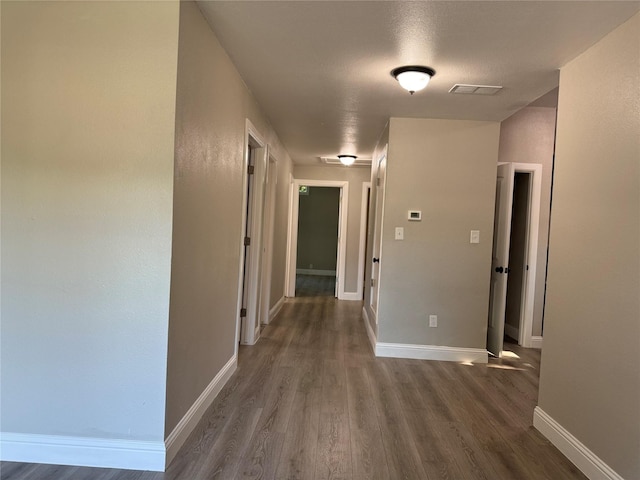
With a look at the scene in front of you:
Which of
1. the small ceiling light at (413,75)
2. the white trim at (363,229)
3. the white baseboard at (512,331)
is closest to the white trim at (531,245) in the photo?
the white baseboard at (512,331)

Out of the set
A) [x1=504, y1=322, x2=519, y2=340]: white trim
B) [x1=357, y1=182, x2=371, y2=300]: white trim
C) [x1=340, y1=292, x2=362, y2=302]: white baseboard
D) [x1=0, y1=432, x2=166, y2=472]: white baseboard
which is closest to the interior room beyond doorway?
[x1=340, y1=292, x2=362, y2=302]: white baseboard

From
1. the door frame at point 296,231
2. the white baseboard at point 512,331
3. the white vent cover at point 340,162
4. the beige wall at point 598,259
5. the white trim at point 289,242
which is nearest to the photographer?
the beige wall at point 598,259

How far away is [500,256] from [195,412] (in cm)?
315

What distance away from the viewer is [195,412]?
2.44 m

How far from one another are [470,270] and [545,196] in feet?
4.57

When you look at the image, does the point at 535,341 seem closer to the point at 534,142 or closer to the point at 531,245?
the point at 531,245

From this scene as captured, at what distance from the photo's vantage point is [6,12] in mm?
1976

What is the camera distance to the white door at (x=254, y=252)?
4.17 m

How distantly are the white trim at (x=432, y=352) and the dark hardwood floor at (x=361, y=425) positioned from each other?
0.11 metres

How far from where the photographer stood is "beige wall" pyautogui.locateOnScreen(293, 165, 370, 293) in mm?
7152

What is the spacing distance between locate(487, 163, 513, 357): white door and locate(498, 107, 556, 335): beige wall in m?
0.39

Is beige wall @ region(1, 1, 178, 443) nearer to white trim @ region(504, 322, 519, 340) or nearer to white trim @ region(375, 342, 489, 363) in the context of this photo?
white trim @ region(375, 342, 489, 363)

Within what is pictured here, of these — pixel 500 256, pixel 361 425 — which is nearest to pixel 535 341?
pixel 500 256

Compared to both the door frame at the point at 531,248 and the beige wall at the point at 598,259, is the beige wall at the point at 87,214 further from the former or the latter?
the door frame at the point at 531,248
